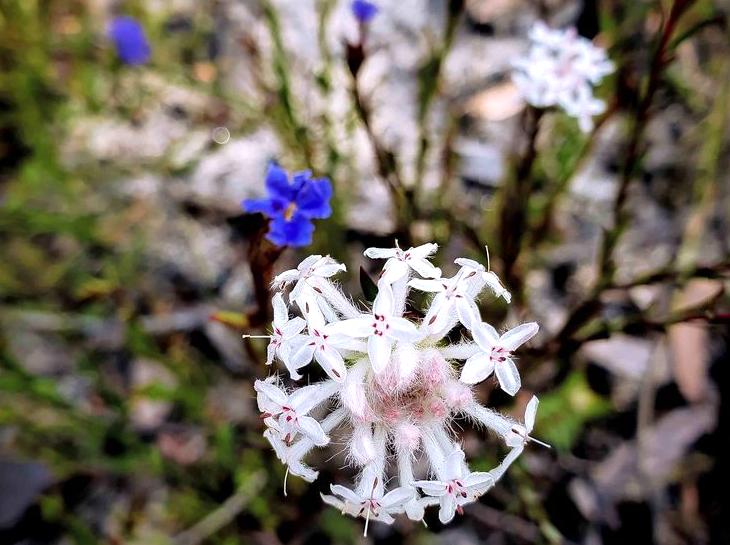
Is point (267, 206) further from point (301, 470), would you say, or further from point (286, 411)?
point (301, 470)

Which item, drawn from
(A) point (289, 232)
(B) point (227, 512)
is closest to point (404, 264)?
(A) point (289, 232)

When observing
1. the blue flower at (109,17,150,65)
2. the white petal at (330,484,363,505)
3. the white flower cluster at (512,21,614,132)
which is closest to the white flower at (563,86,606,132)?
the white flower cluster at (512,21,614,132)

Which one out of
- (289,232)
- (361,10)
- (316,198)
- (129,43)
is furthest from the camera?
(129,43)

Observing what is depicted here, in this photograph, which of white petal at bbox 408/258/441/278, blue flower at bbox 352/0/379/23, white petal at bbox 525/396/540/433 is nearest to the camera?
white petal at bbox 525/396/540/433

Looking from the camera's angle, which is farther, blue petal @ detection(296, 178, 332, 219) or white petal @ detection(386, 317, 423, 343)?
blue petal @ detection(296, 178, 332, 219)

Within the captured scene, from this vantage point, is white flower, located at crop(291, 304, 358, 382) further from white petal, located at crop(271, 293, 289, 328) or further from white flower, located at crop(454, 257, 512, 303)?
white flower, located at crop(454, 257, 512, 303)

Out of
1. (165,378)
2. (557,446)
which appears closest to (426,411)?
(557,446)
